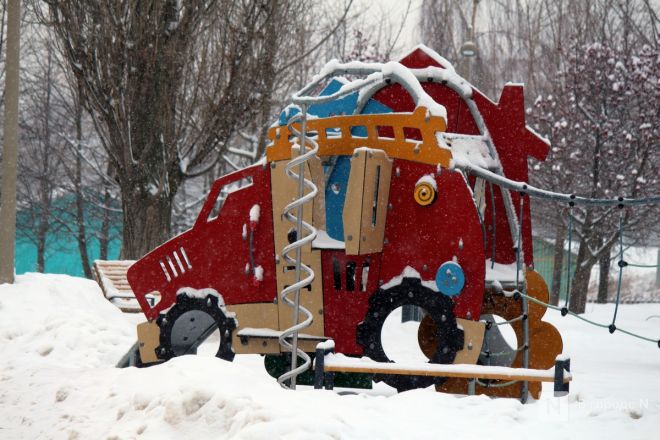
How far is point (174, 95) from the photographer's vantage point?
43.8 feet

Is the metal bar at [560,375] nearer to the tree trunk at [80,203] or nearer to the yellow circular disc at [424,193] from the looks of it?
the yellow circular disc at [424,193]

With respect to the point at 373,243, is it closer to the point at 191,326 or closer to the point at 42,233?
the point at 191,326

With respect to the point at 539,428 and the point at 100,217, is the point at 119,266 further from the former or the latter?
the point at 100,217

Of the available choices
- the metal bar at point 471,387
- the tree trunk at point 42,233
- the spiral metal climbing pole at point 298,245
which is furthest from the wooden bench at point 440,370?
the tree trunk at point 42,233

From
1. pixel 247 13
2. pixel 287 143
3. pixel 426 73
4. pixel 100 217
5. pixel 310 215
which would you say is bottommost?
pixel 100 217

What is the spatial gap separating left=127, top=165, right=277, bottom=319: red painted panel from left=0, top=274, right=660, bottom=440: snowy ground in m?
0.76

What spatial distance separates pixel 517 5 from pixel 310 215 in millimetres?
23307

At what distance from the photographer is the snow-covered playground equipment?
6.36 m

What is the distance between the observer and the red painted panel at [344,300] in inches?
266

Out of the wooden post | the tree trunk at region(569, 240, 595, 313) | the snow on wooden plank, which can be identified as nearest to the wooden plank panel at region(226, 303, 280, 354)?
the snow on wooden plank

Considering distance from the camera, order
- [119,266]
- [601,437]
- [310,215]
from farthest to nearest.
→ [119,266] < [310,215] < [601,437]

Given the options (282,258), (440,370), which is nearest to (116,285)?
(282,258)

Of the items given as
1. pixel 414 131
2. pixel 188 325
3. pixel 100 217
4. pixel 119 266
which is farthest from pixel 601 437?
pixel 100 217

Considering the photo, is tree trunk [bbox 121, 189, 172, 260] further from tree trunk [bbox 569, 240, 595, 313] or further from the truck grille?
tree trunk [bbox 569, 240, 595, 313]
